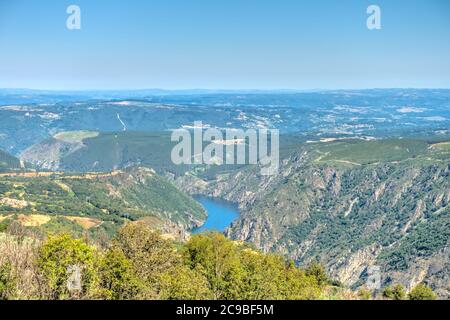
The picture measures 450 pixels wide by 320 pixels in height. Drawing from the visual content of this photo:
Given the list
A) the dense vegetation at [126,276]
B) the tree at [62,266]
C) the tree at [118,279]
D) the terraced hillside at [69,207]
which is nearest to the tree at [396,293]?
the dense vegetation at [126,276]

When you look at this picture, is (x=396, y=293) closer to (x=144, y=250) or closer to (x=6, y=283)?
(x=144, y=250)

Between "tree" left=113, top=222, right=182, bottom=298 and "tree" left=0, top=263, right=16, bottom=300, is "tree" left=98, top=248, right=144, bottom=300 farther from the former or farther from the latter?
"tree" left=0, top=263, right=16, bottom=300

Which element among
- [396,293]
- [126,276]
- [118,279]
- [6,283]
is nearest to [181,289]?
[126,276]

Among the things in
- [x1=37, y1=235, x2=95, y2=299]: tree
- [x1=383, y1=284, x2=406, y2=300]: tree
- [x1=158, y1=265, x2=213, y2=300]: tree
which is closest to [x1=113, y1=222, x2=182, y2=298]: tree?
[x1=158, y1=265, x2=213, y2=300]: tree

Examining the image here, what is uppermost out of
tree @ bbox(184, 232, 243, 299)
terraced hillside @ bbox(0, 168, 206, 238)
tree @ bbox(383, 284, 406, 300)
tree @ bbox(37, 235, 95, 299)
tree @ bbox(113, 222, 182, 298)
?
tree @ bbox(37, 235, 95, 299)

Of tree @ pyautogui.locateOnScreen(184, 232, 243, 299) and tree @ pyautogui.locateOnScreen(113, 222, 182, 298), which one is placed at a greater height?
tree @ pyautogui.locateOnScreen(113, 222, 182, 298)

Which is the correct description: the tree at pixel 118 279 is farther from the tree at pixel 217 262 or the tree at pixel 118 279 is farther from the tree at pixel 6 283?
the tree at pixel 6 283
